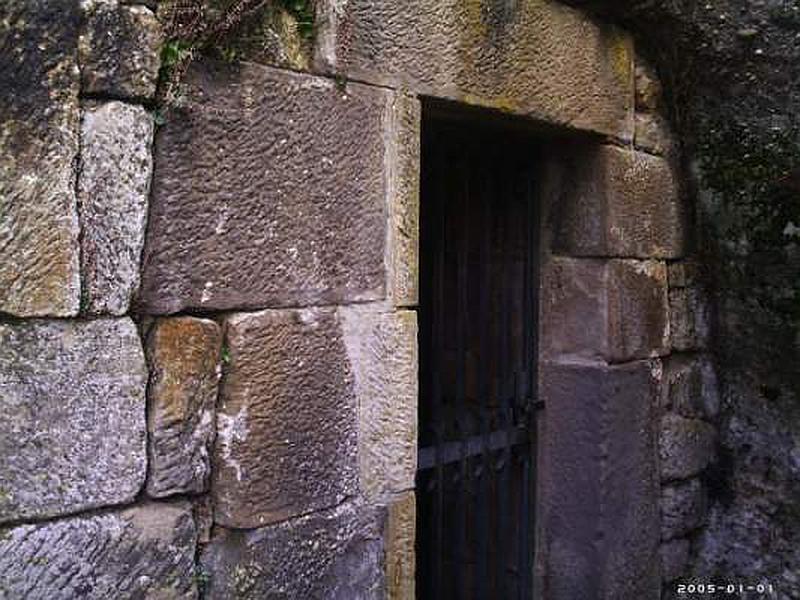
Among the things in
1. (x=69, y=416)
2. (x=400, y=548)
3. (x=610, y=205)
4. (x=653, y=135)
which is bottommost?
(x=400, y=548)

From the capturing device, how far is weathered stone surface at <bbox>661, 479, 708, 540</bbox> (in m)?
3.17

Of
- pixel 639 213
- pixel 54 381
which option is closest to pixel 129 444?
pixel 54 381

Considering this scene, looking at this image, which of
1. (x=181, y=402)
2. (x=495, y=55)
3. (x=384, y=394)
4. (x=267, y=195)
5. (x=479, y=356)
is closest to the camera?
(x=181, y=402)

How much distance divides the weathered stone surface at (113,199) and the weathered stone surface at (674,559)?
237 centimetres

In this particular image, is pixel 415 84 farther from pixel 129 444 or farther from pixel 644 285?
pixel 644 285

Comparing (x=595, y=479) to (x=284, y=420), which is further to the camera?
(x=595, y=479)

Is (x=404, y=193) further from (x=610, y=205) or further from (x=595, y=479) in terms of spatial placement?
(x=595, y=479)

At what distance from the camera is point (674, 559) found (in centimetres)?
321

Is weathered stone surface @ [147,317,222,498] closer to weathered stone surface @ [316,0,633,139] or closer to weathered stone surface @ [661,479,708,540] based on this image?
weathered stone surface @ [316,0,633,139]

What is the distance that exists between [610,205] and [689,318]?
68cm

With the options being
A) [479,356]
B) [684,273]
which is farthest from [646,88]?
[479,356]

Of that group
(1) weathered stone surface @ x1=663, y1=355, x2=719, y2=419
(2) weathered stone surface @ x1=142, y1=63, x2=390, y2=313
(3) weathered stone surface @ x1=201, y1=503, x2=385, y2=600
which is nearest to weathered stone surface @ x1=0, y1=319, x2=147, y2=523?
(2) weathered stone surface @ x1=142, y1=63, x2=390, y2=313

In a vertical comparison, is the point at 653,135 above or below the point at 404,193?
above

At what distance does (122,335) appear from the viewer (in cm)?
153
